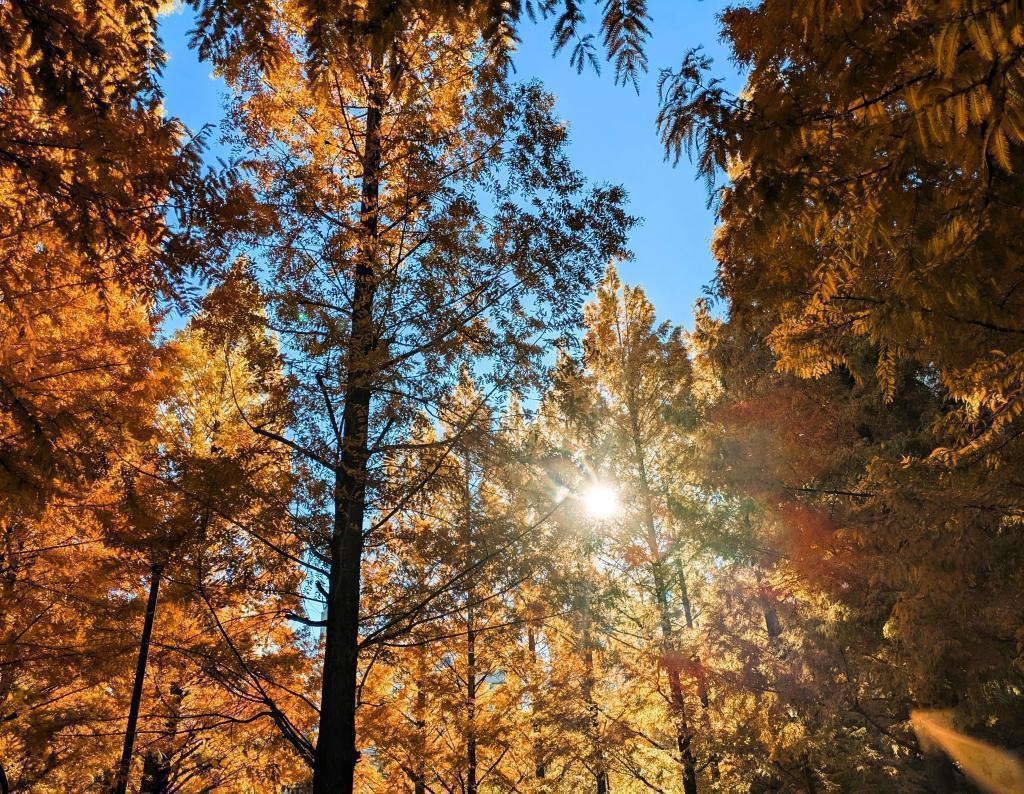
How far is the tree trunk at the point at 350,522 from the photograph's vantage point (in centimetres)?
472

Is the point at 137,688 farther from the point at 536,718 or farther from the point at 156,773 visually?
the point at 536,718

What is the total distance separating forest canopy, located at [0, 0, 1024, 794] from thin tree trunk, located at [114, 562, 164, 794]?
0.07m

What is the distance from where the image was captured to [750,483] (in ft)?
30.6

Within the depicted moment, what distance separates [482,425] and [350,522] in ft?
4.89

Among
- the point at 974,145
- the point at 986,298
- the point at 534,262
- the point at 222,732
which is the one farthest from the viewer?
the point at 222,732

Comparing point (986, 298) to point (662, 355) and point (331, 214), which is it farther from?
point (662, 355)

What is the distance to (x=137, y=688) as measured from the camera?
760 centimetres

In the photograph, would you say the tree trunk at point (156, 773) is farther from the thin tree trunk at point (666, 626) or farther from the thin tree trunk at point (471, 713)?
the thin tree trunk at point (666, 626)

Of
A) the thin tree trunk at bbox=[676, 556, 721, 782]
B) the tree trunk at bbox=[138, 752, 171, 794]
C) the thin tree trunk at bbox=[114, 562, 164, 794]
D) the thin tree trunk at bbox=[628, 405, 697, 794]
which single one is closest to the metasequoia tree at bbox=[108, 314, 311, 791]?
the thin tree trunk at bbox=[114, 562, 164, 794]

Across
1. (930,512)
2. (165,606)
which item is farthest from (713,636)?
(165,606)

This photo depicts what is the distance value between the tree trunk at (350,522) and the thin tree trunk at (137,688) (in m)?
Result: 2.19

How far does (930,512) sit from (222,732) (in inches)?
343

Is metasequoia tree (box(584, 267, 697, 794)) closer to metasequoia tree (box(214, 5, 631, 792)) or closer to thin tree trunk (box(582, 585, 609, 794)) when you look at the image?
thin tree trunk (box(582, 585, 609, 794))

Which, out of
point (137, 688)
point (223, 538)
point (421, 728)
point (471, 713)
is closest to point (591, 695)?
point (471, 713)
